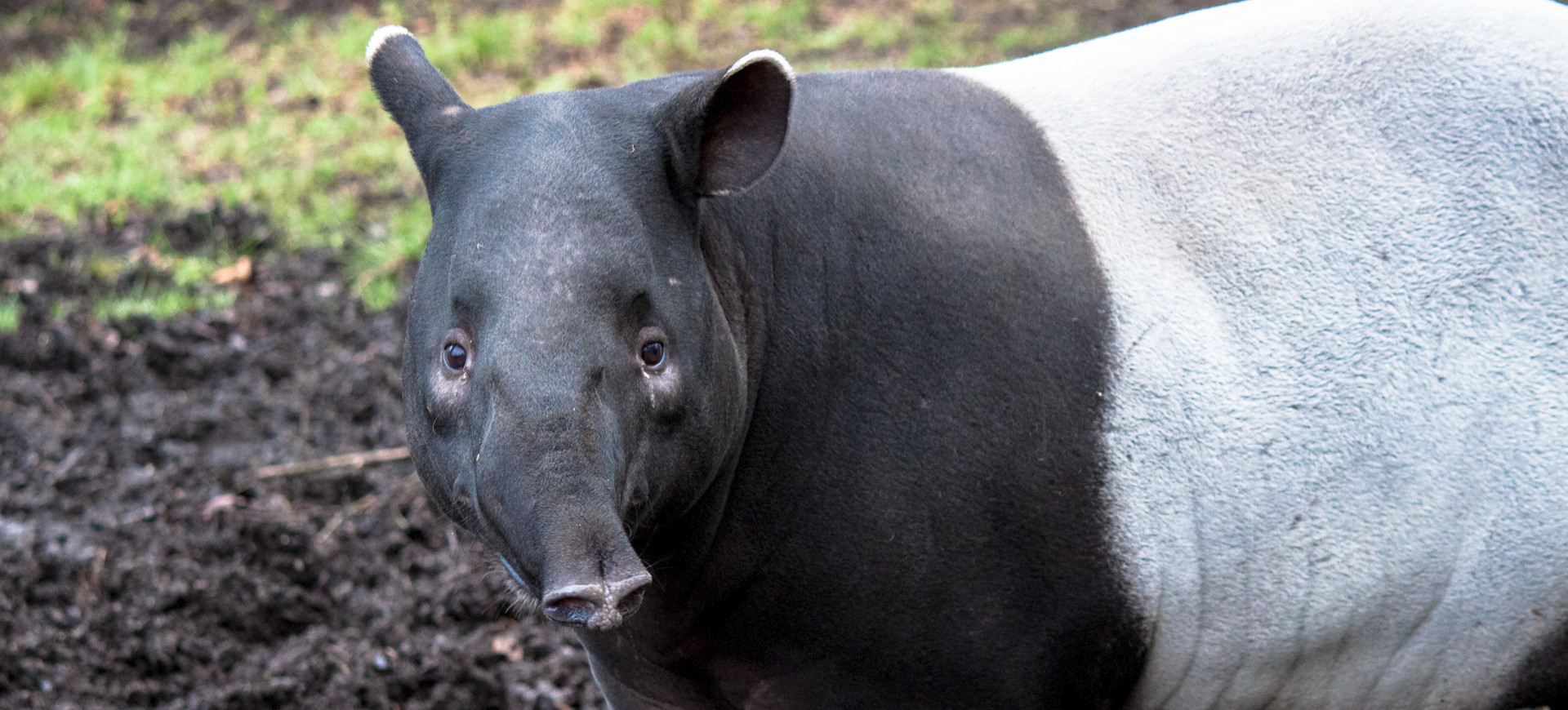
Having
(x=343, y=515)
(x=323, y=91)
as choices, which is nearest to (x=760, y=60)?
(x=343, y=515)

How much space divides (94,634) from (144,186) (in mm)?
3408

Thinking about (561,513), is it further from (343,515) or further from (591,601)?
(343,515)

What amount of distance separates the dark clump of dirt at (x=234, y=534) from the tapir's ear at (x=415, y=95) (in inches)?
69.1

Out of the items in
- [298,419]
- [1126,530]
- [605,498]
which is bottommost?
[298,419]

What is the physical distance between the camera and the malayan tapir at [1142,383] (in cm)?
254

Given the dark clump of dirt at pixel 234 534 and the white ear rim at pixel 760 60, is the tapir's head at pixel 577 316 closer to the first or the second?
the white ear rim at pixel 760 60

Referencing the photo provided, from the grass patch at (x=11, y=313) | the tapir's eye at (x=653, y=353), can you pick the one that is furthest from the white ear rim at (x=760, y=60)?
the grass patch at (x=11, y=313)

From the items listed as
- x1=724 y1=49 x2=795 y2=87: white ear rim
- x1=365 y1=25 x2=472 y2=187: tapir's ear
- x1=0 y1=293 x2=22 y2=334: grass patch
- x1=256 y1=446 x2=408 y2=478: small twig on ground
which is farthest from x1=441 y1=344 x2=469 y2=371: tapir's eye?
→ x1=0 y1=293 x2=22 y2=334: grass patch

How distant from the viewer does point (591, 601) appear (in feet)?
6.27

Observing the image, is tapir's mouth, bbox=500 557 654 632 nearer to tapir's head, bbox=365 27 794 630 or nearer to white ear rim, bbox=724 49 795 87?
tapir's head, bbox=365 27 794 630

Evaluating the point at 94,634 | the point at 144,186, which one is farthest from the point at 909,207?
the point at 144,186

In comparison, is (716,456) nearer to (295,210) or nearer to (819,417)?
(819,417)

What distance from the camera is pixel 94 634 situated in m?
4.08

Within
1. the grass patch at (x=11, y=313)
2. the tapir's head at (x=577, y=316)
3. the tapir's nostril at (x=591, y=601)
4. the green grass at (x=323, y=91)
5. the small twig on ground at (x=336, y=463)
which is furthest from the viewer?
the green grass at (x=323, y=91)
